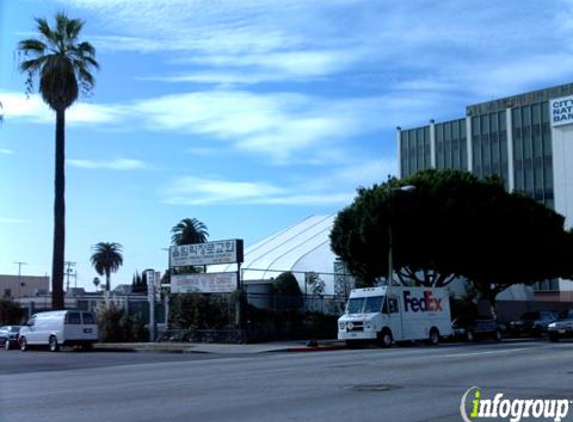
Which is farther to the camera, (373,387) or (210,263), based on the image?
(210,263)

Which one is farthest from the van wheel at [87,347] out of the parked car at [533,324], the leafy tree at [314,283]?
the parked car at [533,324]

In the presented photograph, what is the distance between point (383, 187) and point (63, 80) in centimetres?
1836

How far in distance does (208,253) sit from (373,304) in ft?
39.2

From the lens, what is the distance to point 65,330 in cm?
3762

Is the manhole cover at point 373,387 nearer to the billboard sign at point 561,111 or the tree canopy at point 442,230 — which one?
the tree canopy at point 442,230

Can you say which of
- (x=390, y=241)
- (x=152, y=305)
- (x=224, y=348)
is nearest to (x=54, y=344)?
(x=152, y=305)

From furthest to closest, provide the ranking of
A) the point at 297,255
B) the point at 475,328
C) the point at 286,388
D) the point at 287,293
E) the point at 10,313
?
the point at 297,255, the point at 10,313, the point at 287,293, the point at 475,328, the point at 286,388

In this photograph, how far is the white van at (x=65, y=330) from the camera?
3769 cm

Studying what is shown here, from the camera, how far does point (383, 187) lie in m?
45.6

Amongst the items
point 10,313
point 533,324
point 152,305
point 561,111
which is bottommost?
point 533,324

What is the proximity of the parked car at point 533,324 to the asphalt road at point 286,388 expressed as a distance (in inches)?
988

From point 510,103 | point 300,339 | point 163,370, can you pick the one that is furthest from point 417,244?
point 510,103

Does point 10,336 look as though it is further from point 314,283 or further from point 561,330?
point 561,330

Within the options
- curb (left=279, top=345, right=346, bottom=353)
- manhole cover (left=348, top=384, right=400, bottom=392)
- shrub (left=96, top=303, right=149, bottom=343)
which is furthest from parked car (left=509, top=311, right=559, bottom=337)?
manhole cover (left=348, top=384, right=400, bottom=392)
